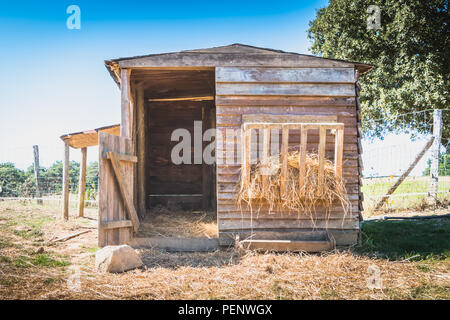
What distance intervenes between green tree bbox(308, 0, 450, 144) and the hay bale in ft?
28.2

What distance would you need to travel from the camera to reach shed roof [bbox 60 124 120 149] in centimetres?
763

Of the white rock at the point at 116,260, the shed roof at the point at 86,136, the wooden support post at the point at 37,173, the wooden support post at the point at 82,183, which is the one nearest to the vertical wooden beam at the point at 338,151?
the white rock at the point at 116,260

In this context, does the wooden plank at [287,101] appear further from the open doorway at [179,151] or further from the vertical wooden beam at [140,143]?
the open doorway at [179,151]

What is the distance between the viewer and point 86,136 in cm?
808

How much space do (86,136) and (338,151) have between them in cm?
600

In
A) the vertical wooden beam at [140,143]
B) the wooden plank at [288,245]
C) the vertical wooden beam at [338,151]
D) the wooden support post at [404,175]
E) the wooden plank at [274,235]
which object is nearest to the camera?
the vertical wooden beam at [338,151]

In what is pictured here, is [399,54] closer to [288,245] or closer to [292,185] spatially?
[292,185]

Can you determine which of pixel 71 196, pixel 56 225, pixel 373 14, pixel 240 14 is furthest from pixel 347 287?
pixel 373 14

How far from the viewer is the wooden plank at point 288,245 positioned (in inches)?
204

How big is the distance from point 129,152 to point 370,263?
13.6 ft

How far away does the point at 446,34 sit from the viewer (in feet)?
44.5

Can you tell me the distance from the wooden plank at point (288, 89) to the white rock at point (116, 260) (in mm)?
2971
